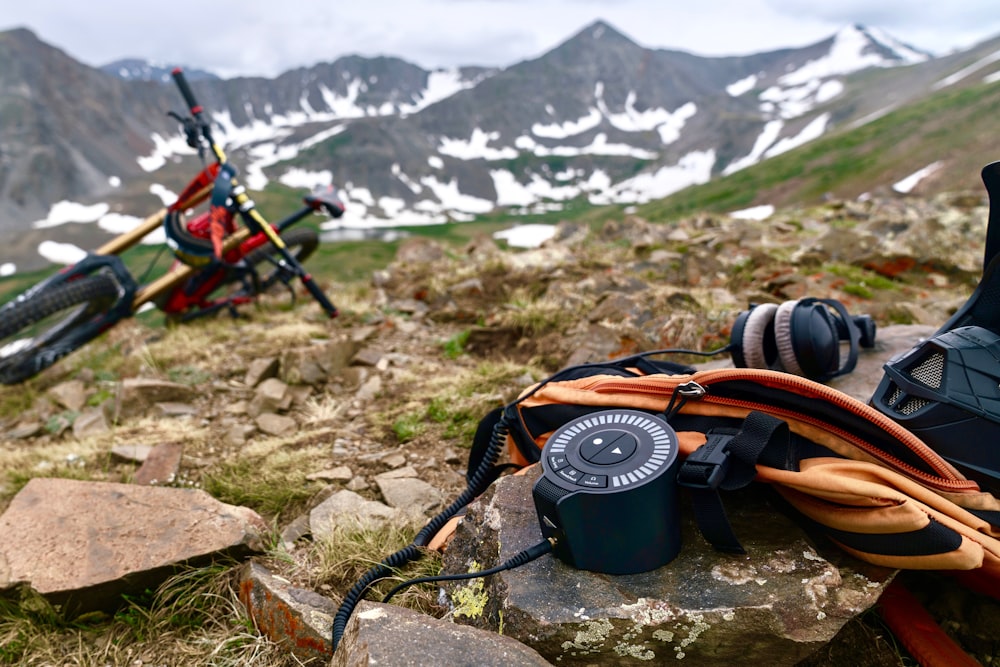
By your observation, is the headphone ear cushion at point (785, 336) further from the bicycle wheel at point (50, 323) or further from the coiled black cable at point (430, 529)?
the bicycle wheel at point (50, 323)

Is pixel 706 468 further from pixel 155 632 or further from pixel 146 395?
pixel 146 395

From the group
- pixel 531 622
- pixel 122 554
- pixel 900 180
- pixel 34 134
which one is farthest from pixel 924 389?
pixel 34 134

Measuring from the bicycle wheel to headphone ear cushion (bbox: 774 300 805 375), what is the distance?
866 cm

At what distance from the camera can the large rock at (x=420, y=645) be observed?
5.96ft

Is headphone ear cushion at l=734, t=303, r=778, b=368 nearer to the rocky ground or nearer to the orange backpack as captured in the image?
the orange backpack

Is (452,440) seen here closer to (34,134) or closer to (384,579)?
(384,579)

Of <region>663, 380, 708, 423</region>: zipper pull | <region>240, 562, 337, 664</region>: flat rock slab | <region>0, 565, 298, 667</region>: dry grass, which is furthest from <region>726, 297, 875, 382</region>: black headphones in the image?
<region>0, 565, 298, 667</region>: dry grass

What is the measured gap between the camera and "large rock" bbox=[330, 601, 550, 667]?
71.5 inches

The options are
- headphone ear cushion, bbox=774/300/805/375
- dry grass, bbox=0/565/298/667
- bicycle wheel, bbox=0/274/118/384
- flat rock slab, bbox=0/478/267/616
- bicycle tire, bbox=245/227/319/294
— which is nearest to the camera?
dry grass, bbox=0/565/298/667

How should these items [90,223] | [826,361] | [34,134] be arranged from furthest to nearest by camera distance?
[34,134] → [90,223] → [826,361]

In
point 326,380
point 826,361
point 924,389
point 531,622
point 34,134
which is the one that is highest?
point 34,134

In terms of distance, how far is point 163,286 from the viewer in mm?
8742

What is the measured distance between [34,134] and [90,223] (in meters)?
50.6

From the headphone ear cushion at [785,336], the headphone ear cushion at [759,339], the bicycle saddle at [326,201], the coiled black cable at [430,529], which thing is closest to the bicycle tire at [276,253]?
the bicycle saddle at [326,201]
